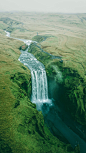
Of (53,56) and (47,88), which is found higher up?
(53,56)

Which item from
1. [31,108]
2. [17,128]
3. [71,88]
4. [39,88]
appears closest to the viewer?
[17,128]

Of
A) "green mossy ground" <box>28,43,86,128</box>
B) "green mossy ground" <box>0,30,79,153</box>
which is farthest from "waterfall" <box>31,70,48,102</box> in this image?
"green mossy ground" <box>0,30,79,153</box>

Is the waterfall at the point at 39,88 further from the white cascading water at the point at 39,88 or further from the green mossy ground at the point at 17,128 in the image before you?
the green mossy ground at the point at 17,128

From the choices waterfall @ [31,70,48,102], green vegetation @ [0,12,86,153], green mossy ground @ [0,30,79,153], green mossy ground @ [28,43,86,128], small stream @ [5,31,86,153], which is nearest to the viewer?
green mossy ground @ [0,30,79,153]

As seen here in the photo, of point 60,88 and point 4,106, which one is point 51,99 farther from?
point 4,106

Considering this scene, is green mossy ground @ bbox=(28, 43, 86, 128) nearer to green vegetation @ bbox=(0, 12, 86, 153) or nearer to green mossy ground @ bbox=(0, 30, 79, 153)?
green vegetation @ bbox=(0, 12, 86, 153)

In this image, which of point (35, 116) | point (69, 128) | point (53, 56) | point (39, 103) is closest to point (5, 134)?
point (35, 116)

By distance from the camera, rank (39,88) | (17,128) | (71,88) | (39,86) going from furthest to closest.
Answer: (39,86) < (39,88) < (71,88) < (17,128)

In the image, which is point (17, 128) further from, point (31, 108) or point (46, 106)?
point (46, 106)

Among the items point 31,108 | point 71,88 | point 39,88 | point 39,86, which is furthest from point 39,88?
point 31,108

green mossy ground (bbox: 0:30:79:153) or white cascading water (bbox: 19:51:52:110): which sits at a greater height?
white cascading water (bbox: 19:51:52:110)

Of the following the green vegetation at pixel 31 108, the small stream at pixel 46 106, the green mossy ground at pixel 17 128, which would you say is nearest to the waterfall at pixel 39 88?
the small stream at pixel 46 106
